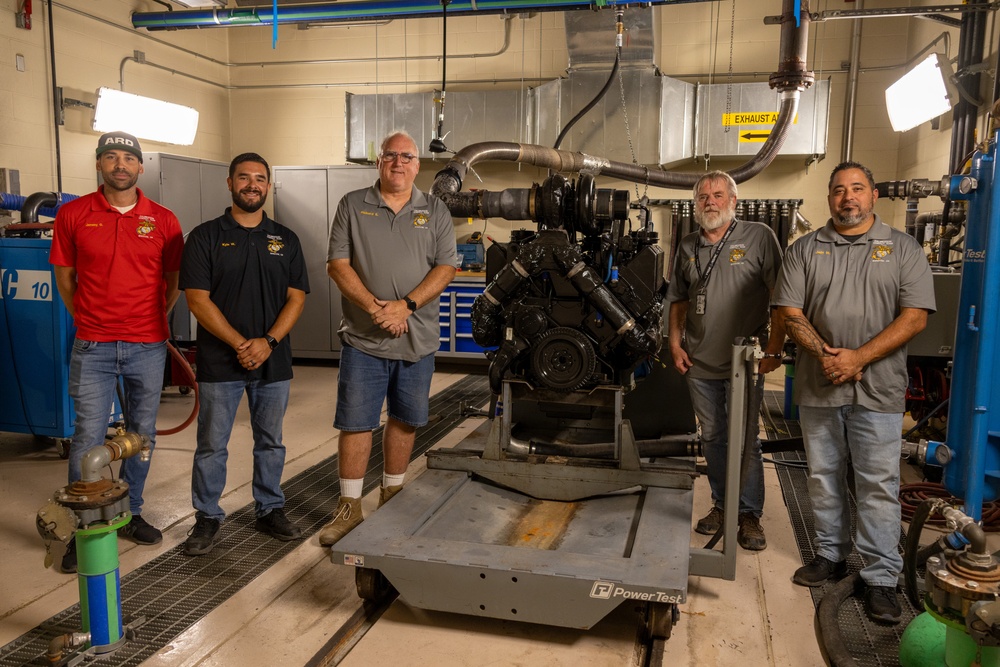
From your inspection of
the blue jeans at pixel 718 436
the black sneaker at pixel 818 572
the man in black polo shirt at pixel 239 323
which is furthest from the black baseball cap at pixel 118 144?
the black sneaker at pixel 818 572

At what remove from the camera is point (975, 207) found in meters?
2.87

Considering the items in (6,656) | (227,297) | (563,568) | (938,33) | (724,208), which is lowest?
(6,656)

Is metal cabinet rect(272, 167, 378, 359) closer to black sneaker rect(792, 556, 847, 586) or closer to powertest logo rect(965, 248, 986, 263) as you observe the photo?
black sneaker rect(792, 556, 847, 586)

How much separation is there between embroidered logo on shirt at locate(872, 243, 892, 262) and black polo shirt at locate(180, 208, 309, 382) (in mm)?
2125

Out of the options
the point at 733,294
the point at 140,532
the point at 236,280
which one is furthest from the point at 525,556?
the point at 140,532

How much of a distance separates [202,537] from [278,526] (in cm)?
30

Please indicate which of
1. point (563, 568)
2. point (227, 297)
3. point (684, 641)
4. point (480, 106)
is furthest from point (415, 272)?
point (480, 106)

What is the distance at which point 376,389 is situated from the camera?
320cm

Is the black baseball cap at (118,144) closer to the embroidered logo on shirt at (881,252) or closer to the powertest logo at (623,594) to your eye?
the powertest logo at (623,594)

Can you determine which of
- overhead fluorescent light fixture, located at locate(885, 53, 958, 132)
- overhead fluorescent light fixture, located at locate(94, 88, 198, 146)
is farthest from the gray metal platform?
overhead fluorescent light fixture, located at locate(94, 88, 198, 146)

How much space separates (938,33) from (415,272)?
504 centimetres

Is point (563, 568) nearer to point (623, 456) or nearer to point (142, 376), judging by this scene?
point (623, 456)

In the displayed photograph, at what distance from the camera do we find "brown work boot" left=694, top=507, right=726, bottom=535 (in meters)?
3.33

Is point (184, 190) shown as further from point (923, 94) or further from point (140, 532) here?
point (923, 94)
